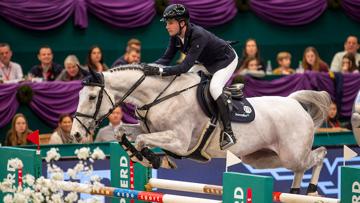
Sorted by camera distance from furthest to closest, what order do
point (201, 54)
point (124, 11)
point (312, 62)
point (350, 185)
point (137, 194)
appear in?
point (124, 11) < point (312, 62) < point (201, 54) < point (137, 194) < point (350, 185)

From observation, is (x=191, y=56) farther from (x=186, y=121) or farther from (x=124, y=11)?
(x=124, y=11)

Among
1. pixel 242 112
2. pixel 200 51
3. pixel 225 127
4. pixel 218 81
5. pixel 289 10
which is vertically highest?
pixel 289 10

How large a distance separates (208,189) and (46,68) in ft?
16.9

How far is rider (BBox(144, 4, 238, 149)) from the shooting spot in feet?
26.3

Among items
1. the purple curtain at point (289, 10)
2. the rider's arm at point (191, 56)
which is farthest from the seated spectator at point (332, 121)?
the rider's arm at point (191, 56)

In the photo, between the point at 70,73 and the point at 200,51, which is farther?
the point at 70,73

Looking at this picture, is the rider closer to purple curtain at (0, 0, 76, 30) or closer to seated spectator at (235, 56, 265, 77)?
seated spectator at (235, 56, 265, 77)

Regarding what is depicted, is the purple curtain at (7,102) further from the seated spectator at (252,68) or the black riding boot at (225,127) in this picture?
the black riding boot at (225,127)

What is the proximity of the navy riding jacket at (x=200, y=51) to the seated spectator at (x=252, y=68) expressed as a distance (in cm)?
503

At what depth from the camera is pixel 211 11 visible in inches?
613

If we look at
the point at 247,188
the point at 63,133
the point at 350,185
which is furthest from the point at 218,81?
the point at 63,133

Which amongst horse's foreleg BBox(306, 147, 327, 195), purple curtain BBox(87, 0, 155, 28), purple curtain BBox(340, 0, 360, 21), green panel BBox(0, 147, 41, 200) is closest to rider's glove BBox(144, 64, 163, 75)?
green panel BBox(0, 147, 41, 200)

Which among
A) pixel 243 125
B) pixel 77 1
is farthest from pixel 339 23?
pixel 243 125

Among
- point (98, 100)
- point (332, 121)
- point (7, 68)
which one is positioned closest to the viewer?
point (98, 100)
